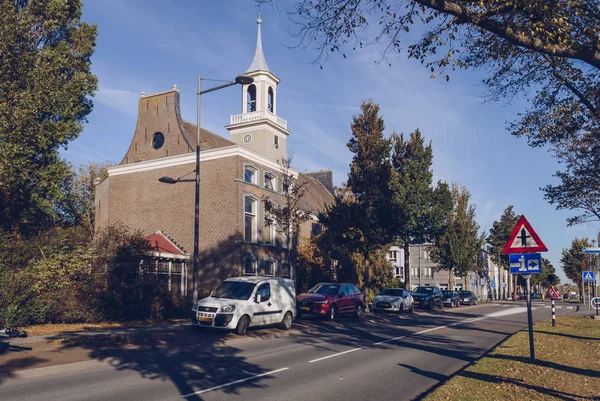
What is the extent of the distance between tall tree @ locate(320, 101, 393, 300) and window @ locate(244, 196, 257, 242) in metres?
4.91

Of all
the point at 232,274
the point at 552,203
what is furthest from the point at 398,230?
the point at 552,203

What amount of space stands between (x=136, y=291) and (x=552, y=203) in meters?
17.1

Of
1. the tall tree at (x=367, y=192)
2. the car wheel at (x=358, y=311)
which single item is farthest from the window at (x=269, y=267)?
the car wheel at (x=358, y=311)

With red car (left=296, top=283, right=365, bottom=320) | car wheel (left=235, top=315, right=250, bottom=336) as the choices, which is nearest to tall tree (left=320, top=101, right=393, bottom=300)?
red car (left=296, top=283, right=365, bottom=320)

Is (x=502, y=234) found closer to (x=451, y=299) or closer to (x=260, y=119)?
(x=451, y=299)

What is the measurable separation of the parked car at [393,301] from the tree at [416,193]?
3996 millimetres

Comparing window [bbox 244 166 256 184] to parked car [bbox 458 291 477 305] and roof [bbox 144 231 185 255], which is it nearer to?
roof [bbox 144 231 185 255]

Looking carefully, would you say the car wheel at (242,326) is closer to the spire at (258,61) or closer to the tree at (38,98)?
the tree at (38,98)

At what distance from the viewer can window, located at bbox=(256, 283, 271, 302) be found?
18875 mm

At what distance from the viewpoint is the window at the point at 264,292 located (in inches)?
743

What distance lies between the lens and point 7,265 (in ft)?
59.0

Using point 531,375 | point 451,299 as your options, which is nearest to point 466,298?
point 451,299

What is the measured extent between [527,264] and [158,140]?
29.6 meters

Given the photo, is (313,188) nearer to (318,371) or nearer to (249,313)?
(249,313)
